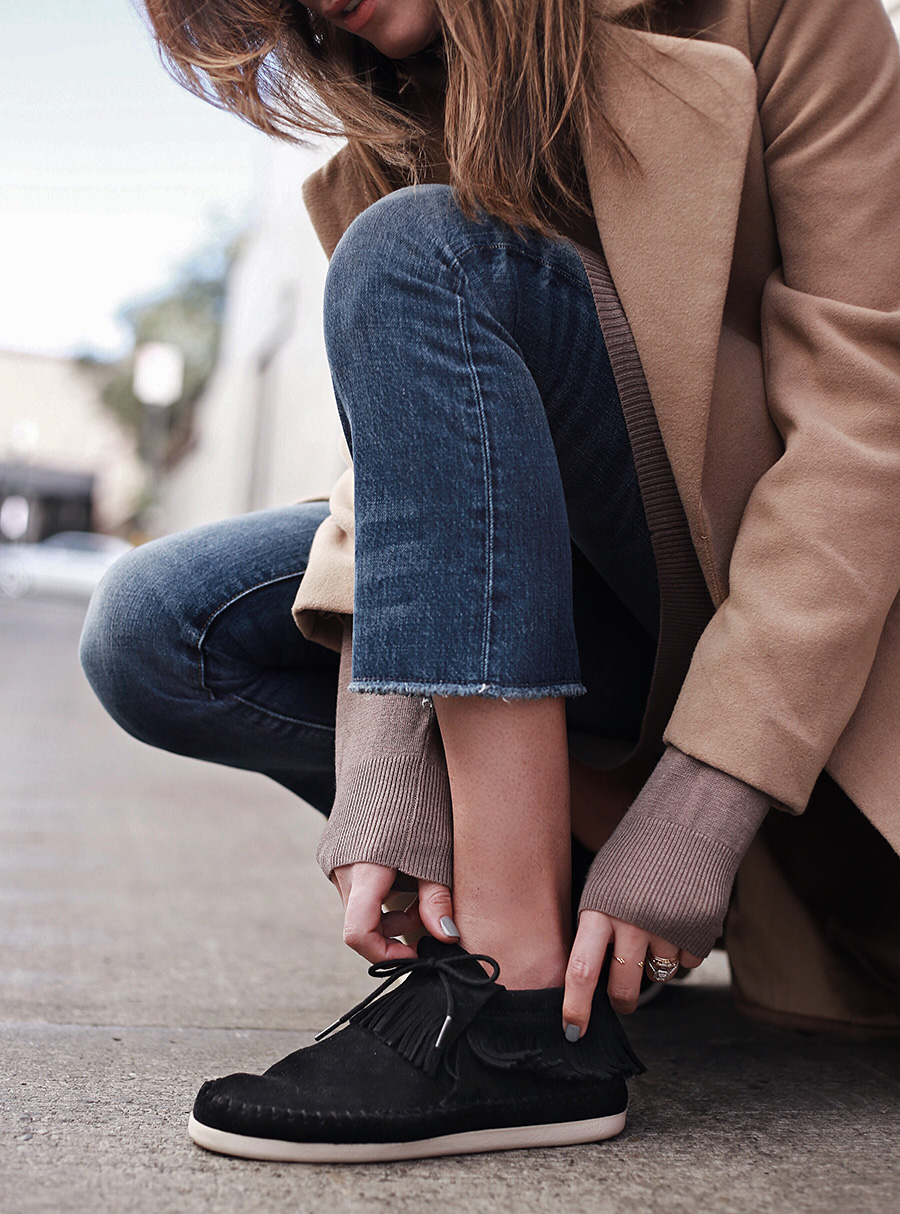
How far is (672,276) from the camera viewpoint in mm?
793

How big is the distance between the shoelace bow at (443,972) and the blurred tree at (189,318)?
16516 millimetres

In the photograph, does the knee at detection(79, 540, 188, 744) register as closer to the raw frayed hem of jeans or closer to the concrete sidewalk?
the concrete sidewalk

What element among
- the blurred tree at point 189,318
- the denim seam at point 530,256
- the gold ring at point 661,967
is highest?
the denim seam at point 530,256

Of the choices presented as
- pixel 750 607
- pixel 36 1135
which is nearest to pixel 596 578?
pixel 750 607

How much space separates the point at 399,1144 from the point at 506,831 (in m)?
0.20

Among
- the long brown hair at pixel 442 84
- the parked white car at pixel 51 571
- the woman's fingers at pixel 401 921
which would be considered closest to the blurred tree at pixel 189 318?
the parked white car at pixel 51 571

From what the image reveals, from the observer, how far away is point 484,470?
2.35 ft

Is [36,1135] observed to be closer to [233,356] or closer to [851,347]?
[851,347]

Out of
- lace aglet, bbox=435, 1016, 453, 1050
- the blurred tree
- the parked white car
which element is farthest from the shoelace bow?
the blurred tree

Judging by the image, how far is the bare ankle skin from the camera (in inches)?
28.4

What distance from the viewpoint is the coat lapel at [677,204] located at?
781 millimetres

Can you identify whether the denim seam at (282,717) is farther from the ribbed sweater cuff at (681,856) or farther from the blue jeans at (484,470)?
the ribbed sweater cuff at (681,856)

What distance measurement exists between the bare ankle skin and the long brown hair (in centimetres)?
37

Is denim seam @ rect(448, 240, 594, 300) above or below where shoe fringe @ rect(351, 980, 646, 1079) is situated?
above
